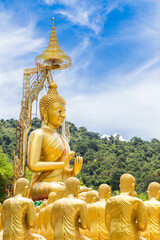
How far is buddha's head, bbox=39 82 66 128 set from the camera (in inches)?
447

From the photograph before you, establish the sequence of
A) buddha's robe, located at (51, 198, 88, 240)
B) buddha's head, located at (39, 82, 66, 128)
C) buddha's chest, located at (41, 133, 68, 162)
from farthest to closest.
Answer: buddha's head, located at (39, 82, 66, 128), buddha's chest, located at (41, 133, 68, 162), buddha's robe, located at (51, 198, 88, 240)

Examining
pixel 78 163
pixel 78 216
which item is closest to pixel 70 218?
pixel 78 216

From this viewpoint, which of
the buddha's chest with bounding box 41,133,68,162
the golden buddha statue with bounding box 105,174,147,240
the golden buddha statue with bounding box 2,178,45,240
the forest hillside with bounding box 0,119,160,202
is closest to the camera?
the golden buddha statue with bounding box 105,174,147,240

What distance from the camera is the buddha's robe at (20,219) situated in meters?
6.13

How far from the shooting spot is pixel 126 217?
5723 mm

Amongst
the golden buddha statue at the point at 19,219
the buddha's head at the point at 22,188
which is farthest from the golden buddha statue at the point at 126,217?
the buddha's head at the point at 22,188

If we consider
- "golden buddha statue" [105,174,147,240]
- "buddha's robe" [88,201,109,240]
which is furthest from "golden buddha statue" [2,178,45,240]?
"buddha's robe" [88,201,109,240]

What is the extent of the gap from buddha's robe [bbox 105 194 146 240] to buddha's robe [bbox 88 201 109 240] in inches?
46.4

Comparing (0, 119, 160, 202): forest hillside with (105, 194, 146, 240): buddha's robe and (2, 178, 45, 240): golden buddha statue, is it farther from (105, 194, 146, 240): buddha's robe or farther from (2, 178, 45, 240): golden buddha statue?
(105, 194, 146, 240): buddha's robe

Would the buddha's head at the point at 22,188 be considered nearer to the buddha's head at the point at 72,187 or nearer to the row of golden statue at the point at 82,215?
the row of golden statue at the point at 82,215

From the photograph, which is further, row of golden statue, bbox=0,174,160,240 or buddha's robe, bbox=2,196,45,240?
buddha's robe, bbox=2,196,45,240

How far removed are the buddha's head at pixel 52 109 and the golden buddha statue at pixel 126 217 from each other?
5.78m

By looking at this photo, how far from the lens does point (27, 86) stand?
62.2ft

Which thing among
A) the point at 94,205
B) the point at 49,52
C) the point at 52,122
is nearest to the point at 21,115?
the point at 49,52
